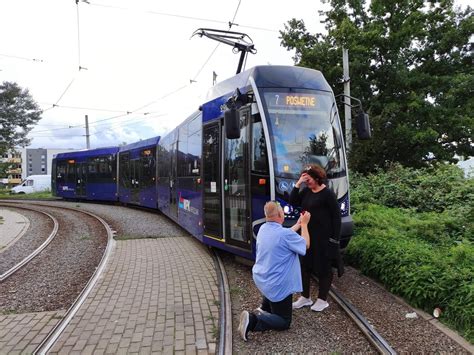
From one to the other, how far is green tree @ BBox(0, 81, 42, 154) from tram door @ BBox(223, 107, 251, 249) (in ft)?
119

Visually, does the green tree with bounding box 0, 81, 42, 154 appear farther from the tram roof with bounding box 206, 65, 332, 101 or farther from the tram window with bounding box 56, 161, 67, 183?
the tram roof with bounding box 206, 65, 332, 101

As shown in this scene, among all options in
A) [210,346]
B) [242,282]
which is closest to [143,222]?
[242,282]

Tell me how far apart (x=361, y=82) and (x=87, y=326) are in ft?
56.0

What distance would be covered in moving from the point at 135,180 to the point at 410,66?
1398cm

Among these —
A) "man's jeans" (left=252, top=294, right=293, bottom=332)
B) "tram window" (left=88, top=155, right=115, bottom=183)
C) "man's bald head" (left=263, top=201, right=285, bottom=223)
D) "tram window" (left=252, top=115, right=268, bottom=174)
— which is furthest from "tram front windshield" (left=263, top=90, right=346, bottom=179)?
"tram window" (left=88, top=155, right=115, bottom=183)

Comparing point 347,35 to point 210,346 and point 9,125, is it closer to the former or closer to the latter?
point 210,346

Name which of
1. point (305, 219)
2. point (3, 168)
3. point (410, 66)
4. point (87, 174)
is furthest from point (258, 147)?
point (3, 168)

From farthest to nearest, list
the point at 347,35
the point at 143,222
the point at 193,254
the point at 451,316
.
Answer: the point at 347,35
the point at 143,222
the point at 193,254
the point at 451,316

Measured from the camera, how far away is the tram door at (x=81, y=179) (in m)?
25.0

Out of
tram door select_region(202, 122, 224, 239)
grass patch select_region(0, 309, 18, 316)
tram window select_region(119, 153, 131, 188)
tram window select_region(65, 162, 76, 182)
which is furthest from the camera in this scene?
tram window select_region(65, 162, 76, 182)

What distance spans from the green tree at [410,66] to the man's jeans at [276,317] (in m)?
12.6

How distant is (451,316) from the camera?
478cm

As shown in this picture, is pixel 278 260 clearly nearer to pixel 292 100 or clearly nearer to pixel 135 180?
pixel 292 100

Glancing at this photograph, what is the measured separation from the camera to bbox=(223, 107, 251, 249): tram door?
6.64 meters
